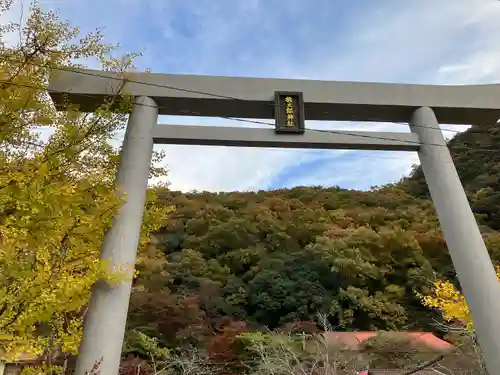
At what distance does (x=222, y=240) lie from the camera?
58.9 ft

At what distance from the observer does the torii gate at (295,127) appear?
11.8ft

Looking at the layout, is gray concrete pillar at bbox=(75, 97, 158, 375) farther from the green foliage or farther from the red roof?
the red roof

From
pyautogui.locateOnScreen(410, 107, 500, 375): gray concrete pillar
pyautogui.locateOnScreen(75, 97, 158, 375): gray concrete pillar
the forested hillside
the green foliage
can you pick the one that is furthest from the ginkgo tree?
the forested hillside

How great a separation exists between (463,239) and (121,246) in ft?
11.5

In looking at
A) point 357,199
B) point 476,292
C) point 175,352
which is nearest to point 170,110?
point 476,292

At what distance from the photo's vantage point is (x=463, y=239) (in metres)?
3.94

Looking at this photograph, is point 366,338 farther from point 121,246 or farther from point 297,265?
point 121,246

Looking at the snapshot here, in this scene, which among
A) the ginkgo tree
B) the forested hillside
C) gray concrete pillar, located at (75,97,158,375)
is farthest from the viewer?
the forested hillside

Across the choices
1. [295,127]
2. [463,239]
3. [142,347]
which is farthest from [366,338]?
[295,127]

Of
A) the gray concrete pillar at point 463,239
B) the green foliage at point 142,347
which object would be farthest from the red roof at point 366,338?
the gray concrete pillar at point 463,239

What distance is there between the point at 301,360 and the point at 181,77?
864 centimetres

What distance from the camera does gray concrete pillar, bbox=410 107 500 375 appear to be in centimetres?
359

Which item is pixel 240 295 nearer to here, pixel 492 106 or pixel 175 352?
pixel 175 352

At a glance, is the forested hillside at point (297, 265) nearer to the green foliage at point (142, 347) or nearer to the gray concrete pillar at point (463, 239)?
the green foliage at point (142, 347)
